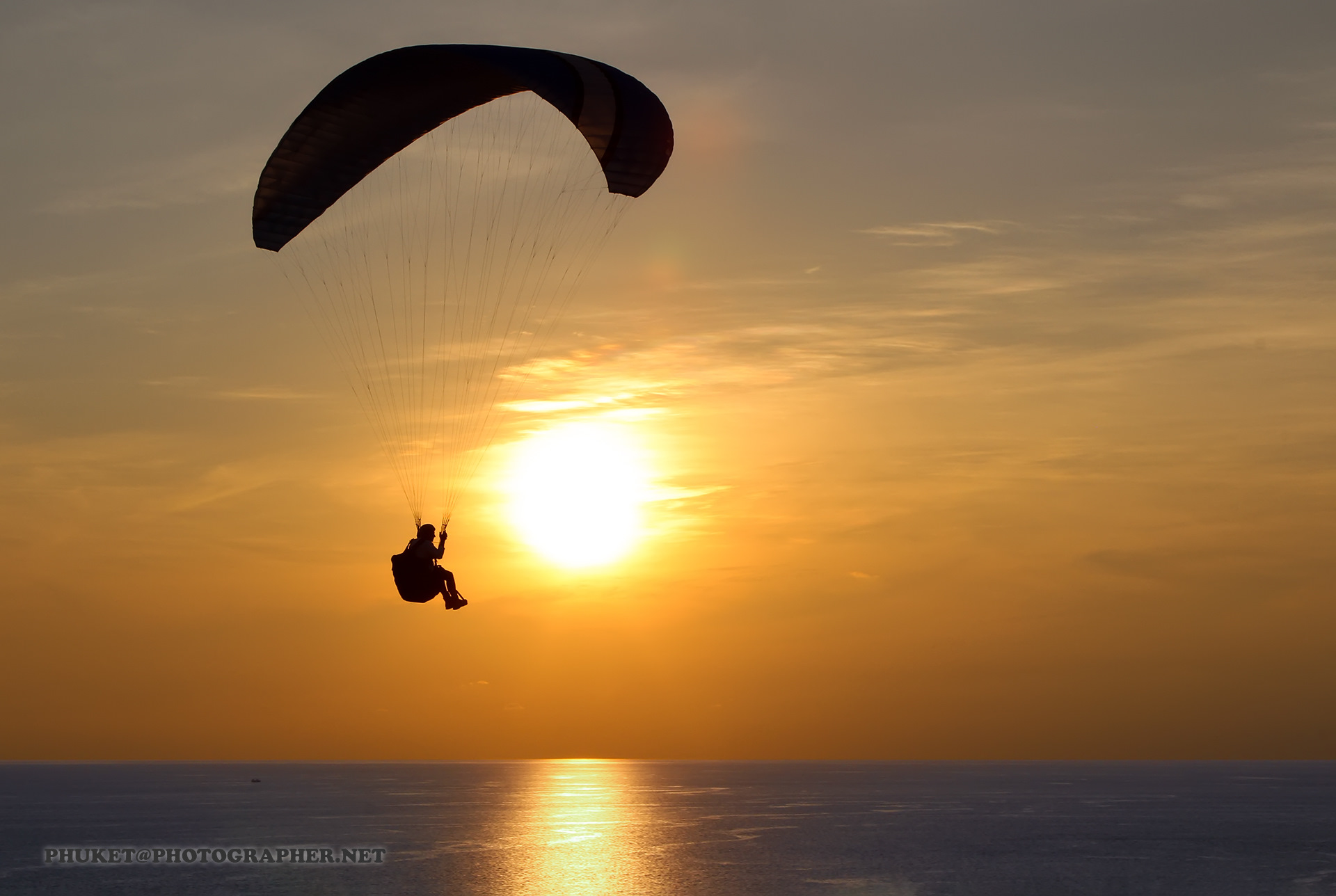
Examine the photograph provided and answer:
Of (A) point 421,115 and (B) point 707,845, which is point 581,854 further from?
(A) point 421,115

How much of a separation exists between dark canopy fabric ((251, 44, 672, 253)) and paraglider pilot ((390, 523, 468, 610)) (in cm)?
721

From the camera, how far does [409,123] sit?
1004 inches

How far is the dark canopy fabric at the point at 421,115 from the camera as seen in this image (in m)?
24.0

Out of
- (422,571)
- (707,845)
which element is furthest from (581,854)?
(422,571)

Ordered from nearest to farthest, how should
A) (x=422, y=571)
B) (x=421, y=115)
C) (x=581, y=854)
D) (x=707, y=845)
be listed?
(x=422, y=571) → (x=421, y=115) → (x=581, y=854) → (x=707, y=845)

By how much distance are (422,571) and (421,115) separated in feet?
31.2

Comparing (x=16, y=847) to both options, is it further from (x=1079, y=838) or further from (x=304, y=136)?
(x=304, y=136)

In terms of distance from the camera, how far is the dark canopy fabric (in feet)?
78.6

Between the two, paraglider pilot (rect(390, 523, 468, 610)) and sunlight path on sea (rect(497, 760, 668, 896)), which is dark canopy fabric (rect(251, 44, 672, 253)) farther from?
sunlight path on sea (rect(497, 760, 668, 896))

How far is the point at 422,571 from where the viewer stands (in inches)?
899

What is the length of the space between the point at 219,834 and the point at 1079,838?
226ft

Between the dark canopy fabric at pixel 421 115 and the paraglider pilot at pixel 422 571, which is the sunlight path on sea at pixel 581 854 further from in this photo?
the dark canopy fabric at pixel 421 115

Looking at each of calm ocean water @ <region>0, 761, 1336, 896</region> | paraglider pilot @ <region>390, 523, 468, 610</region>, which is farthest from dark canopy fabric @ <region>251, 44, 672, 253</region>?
calm ocean water @ <region>0, 761, 1336, 896</region>

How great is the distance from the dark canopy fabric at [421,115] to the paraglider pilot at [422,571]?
7.21 metres
